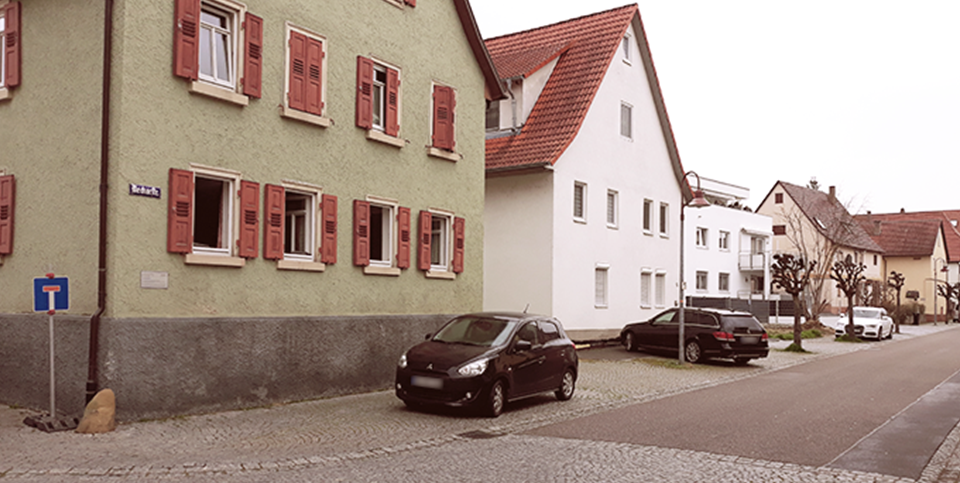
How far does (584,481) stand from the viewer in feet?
27.8

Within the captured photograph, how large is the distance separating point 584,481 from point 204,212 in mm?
7777

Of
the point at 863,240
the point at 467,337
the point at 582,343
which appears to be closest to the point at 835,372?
the point at 582,343

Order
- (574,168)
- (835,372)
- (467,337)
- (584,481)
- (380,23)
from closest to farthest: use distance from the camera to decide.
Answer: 1. (584,481)
2. (467,337)
3. (380,23)
4. (835,372)
5. (574,168)

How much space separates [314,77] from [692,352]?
46.7ft

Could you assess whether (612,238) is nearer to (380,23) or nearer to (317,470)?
(380,23)

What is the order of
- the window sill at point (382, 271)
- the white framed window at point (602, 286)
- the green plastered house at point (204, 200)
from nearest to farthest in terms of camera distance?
the green plastered house at point (204, 200) < the window sill at point (382, 271) < the white framed window at point (602, 286)

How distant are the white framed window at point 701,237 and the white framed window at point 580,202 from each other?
25295 millimetres

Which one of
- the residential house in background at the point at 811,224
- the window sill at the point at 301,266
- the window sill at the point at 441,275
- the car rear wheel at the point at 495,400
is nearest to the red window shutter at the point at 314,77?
the window sill at the point at 301,266

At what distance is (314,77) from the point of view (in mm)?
15164

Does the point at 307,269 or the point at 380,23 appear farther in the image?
the point at 380,23

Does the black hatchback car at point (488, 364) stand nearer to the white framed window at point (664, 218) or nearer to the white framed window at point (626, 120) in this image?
the white framed window at point (626, 120)

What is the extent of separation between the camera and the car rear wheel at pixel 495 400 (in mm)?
12836

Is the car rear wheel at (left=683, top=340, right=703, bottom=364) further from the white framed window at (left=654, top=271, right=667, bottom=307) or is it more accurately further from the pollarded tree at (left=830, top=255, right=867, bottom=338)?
the pollarded tree at (left=830, top=255, right=867, bottom=338)

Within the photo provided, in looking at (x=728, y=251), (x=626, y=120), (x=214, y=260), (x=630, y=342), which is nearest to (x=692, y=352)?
(x=630, y=342)
